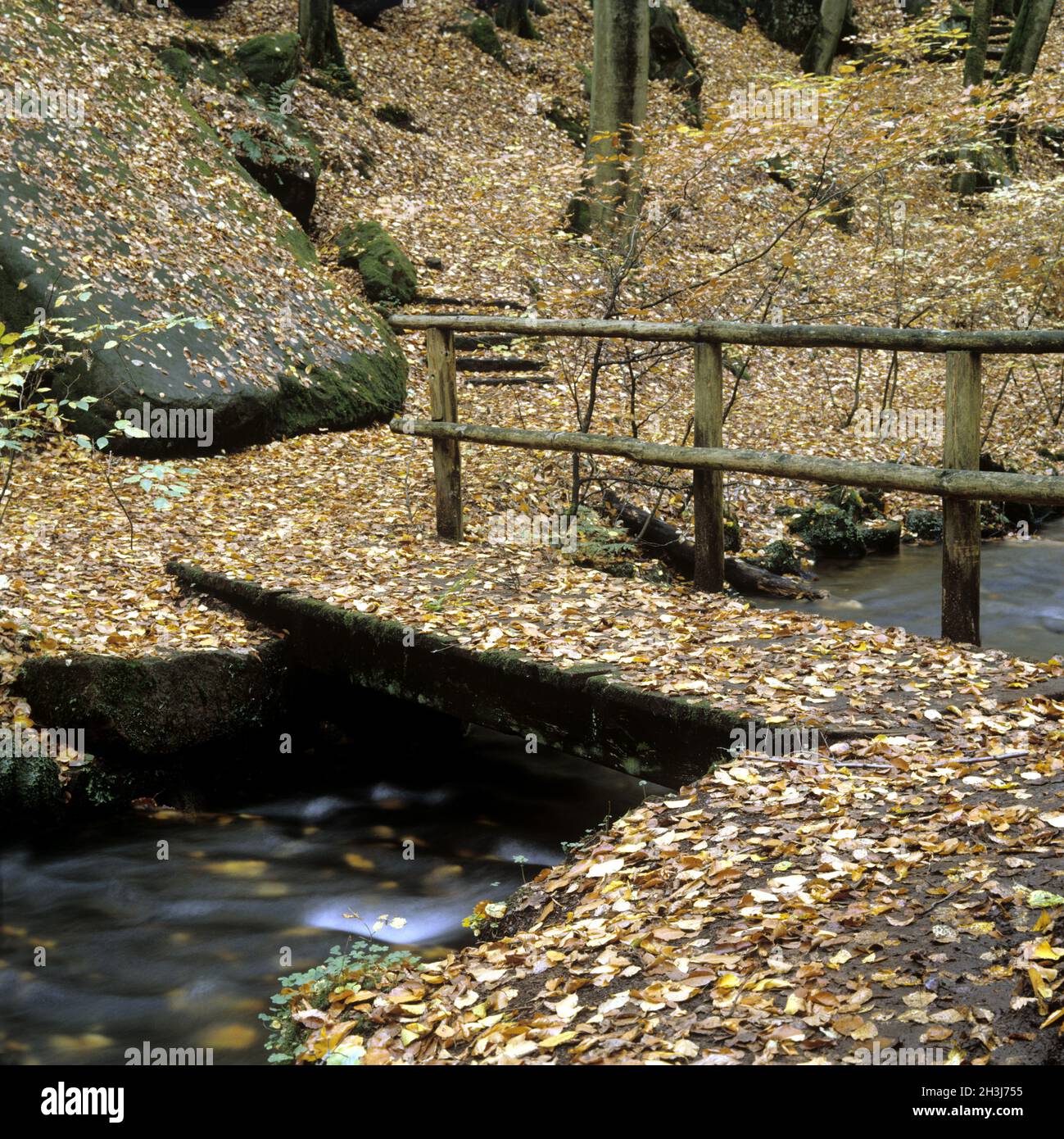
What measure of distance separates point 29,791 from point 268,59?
13.2m

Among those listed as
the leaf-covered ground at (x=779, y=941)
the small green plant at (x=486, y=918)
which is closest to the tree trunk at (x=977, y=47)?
the leaf-covered ground at (x=779, y=941)

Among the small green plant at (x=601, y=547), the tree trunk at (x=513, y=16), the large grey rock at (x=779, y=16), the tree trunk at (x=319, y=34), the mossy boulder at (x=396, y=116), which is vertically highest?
the large grey rock at (x=779, y=16)

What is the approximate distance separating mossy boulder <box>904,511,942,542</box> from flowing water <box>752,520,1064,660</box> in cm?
32

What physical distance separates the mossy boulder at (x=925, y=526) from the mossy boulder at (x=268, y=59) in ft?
35.8

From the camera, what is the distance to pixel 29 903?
17.1 ft

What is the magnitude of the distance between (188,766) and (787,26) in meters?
25.0

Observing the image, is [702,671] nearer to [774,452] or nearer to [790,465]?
[790,465]

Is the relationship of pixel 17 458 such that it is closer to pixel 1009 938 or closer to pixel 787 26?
pixel 1009 938

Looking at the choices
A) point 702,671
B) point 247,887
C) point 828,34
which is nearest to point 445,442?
point 702,671

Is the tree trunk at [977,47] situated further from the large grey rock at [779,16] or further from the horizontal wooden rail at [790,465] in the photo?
the horizontal wooden rail at [790,465]

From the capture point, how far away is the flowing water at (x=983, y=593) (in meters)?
8.76

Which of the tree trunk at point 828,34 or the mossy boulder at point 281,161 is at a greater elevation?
the tree trunk at point 828,34

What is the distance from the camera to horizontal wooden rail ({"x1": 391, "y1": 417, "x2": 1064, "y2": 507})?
5.32 meters

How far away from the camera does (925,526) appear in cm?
1166
